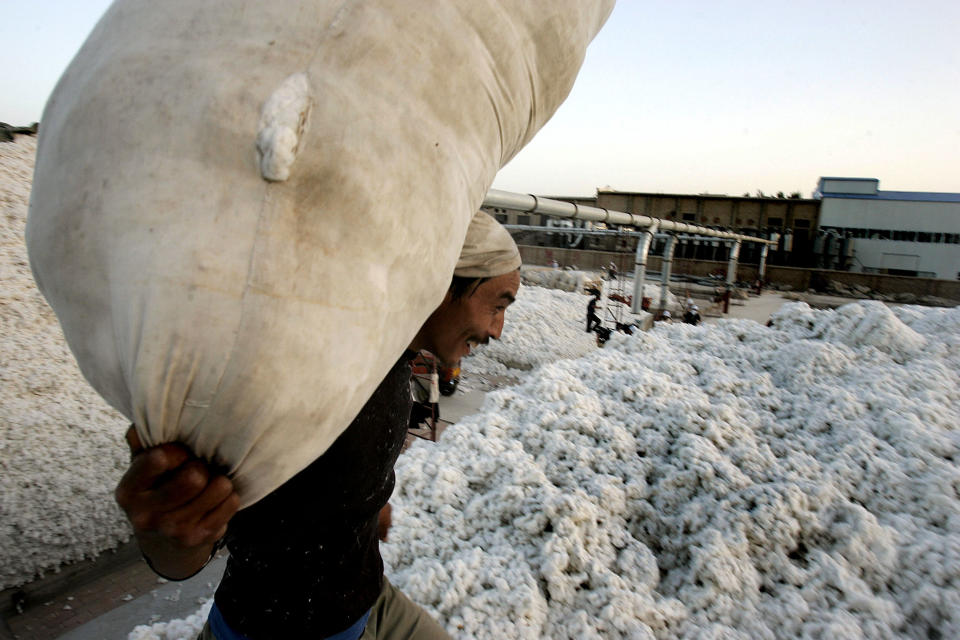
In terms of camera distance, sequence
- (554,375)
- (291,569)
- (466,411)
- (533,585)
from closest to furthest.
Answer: (291,569) → (533,585) → (554,375) → (466,411)

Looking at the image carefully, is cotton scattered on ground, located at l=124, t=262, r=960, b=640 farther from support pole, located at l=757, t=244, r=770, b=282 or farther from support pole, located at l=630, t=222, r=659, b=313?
support pole, located at l=757, t=244, r=770, b=282

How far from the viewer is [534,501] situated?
212cm

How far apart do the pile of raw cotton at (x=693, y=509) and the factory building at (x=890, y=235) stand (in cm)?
2756

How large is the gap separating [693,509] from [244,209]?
2.09 meters

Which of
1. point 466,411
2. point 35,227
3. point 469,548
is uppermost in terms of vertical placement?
point 35,227

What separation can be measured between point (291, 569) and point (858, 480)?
2273 millimetres

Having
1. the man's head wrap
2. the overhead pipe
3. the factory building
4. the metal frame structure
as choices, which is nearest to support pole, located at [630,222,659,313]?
the metal frame structure

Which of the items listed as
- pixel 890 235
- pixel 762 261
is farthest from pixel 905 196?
pixel 762 261

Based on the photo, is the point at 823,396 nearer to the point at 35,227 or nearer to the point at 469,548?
the point at 469,548

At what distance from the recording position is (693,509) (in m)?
2.05

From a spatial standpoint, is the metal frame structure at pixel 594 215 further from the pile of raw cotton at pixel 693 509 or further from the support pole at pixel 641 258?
the pile of raw cotton at pixel 693 509

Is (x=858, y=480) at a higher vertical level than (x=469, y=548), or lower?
higher

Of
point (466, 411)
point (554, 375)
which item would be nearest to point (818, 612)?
point (554, 375)

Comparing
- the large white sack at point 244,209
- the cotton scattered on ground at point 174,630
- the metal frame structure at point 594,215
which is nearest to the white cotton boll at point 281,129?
the large white sack at point 244,209
